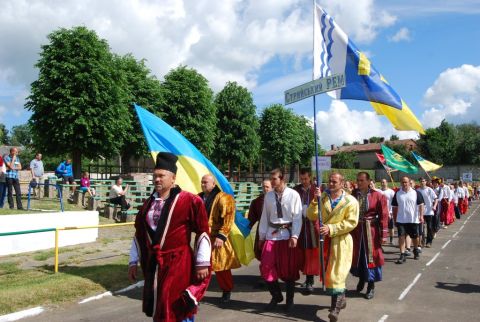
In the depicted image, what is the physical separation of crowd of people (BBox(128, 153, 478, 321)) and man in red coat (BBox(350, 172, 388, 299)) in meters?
0.02

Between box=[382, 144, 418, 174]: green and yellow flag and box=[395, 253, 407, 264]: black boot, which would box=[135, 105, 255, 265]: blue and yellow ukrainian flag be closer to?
box=[395, 253, 407, 264]: black boot

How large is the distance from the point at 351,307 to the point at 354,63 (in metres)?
3.78

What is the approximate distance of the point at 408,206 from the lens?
36.0 ft

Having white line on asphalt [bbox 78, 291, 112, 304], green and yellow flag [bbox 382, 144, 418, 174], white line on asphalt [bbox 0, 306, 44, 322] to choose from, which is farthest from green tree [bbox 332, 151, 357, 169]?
white line on asphalt [bbox 0, 306, 44, 322]

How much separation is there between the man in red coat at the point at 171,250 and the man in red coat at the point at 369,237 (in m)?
4.01

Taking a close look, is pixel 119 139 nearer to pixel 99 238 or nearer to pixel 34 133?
pixel 34 133

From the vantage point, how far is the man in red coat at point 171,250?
12.8 feet

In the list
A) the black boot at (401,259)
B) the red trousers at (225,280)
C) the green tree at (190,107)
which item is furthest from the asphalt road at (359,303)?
the green tree at (190,107)

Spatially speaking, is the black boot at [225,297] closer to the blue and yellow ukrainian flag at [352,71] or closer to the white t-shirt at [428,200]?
the blue and yellow ukrainian flag at [352,71]

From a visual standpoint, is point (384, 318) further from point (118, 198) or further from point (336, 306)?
point (118, 198)

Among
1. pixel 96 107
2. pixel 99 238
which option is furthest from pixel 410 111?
pixel 96 107

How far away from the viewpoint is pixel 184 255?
13.0ft

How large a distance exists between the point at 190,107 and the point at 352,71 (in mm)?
27749

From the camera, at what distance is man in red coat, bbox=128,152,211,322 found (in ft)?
12.8
